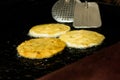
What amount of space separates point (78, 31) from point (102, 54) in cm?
27

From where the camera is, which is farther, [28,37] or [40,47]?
[28,37]

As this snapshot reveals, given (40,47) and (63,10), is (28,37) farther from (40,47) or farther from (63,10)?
(63,10)

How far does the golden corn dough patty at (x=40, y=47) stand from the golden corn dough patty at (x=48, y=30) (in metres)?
0.08

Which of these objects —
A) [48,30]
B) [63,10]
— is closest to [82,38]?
[48,30]

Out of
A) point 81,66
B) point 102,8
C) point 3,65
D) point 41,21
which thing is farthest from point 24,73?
point 102,8

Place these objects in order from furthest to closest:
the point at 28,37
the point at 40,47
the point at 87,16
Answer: the point at 87,16 < the point at 28,37 < the point at 40,47

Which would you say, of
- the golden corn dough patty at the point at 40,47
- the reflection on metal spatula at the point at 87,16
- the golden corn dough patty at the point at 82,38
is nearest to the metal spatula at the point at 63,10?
the reflection on metal spatula at the point at 87,16

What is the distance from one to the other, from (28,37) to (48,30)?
0.13m

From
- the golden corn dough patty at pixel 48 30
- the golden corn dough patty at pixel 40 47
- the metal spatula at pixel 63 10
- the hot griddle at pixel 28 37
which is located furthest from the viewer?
the metal spatula at pixel 63 10

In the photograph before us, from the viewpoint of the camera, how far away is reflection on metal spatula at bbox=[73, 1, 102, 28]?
163 cm

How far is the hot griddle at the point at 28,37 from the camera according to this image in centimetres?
118

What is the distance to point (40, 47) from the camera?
4.54 feet

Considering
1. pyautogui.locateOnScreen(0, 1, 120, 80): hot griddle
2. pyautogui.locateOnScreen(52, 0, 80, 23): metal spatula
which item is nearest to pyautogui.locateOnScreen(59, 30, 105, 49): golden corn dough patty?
pyautogui.locateOnScreen(0, 1, 120, 80): hot griddle

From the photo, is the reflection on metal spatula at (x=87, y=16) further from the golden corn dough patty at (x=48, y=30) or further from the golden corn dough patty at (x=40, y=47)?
the golden corn dough patty at (x=40, y=47)
